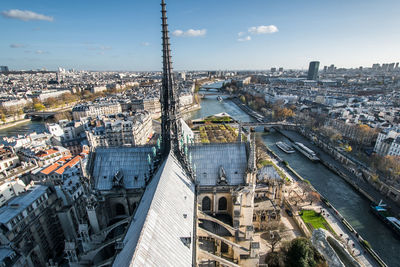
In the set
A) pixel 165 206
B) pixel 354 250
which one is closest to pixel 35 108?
pixel 165 206

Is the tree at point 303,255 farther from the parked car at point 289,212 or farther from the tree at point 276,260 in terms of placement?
the parked car at point 289,212

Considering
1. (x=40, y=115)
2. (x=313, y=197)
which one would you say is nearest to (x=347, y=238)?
(x=313, y=197)

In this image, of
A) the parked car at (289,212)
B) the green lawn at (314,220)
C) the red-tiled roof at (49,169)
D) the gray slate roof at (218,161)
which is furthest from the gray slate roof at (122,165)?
the green lawn at (314,220)

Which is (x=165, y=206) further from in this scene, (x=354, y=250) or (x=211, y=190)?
(x=354, y=250)

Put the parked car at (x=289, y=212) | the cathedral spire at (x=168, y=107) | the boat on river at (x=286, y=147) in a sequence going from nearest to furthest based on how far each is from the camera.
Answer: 1. the cathedral spire at (x=168, y=107)
2. the parked car at (x=289, y=212)
3. the boat on river at (x=286, y=147)

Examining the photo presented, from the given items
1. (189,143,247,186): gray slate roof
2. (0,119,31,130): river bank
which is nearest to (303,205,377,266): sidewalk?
(189,143,247,186): gray slate roof

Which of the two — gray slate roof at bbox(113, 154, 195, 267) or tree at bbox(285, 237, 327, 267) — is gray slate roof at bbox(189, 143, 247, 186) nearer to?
gray slate roof at bbox(113, 154, 195, 267)

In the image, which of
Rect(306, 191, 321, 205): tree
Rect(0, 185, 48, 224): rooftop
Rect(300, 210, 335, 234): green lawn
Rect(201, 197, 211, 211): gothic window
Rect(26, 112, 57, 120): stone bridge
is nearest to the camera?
Rect(201, 197, 211, 211): gothic window
